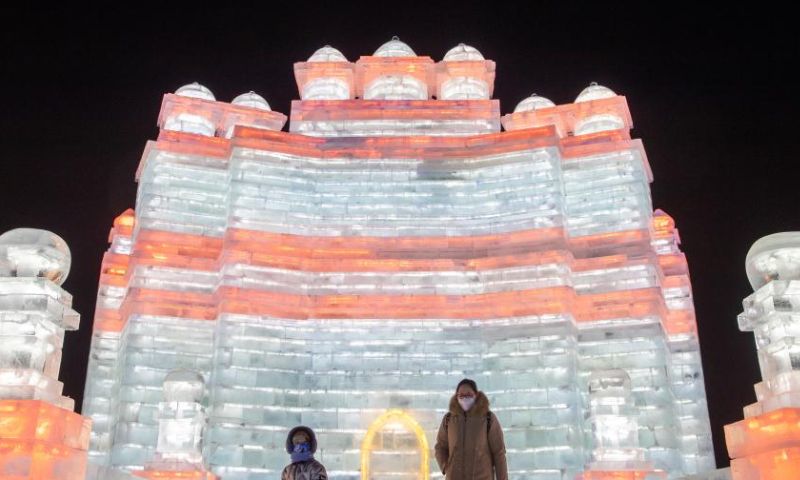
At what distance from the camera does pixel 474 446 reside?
884cm

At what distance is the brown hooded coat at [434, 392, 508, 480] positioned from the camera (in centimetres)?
880

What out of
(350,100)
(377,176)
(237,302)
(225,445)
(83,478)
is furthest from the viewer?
(350,100)

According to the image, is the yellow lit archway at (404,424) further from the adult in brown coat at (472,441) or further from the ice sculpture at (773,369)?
the adult in brown coat at (472,441)

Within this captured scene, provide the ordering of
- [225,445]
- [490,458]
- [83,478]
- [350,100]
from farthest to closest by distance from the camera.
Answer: [350,100]
[225,445]
[83,478]
[490,458]

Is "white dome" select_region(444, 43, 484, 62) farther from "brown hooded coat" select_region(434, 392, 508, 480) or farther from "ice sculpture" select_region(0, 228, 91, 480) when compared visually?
"brown hooded coat" select_region(434, 392, 508, 480)

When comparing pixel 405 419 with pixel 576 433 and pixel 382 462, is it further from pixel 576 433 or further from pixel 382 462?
pixel 576 433

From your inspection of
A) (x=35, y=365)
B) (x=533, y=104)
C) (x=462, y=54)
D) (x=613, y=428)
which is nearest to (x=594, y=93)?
(x=533, y=104)

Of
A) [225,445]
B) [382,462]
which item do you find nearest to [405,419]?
[382,462]

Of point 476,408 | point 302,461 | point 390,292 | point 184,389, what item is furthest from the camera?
point 390,292

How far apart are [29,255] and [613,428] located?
13.0 m

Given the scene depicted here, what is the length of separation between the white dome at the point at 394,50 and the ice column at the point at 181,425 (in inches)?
548

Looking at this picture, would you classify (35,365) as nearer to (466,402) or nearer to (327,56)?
(466,402)

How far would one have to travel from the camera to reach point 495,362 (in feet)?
72.0

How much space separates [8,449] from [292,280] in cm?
1342
